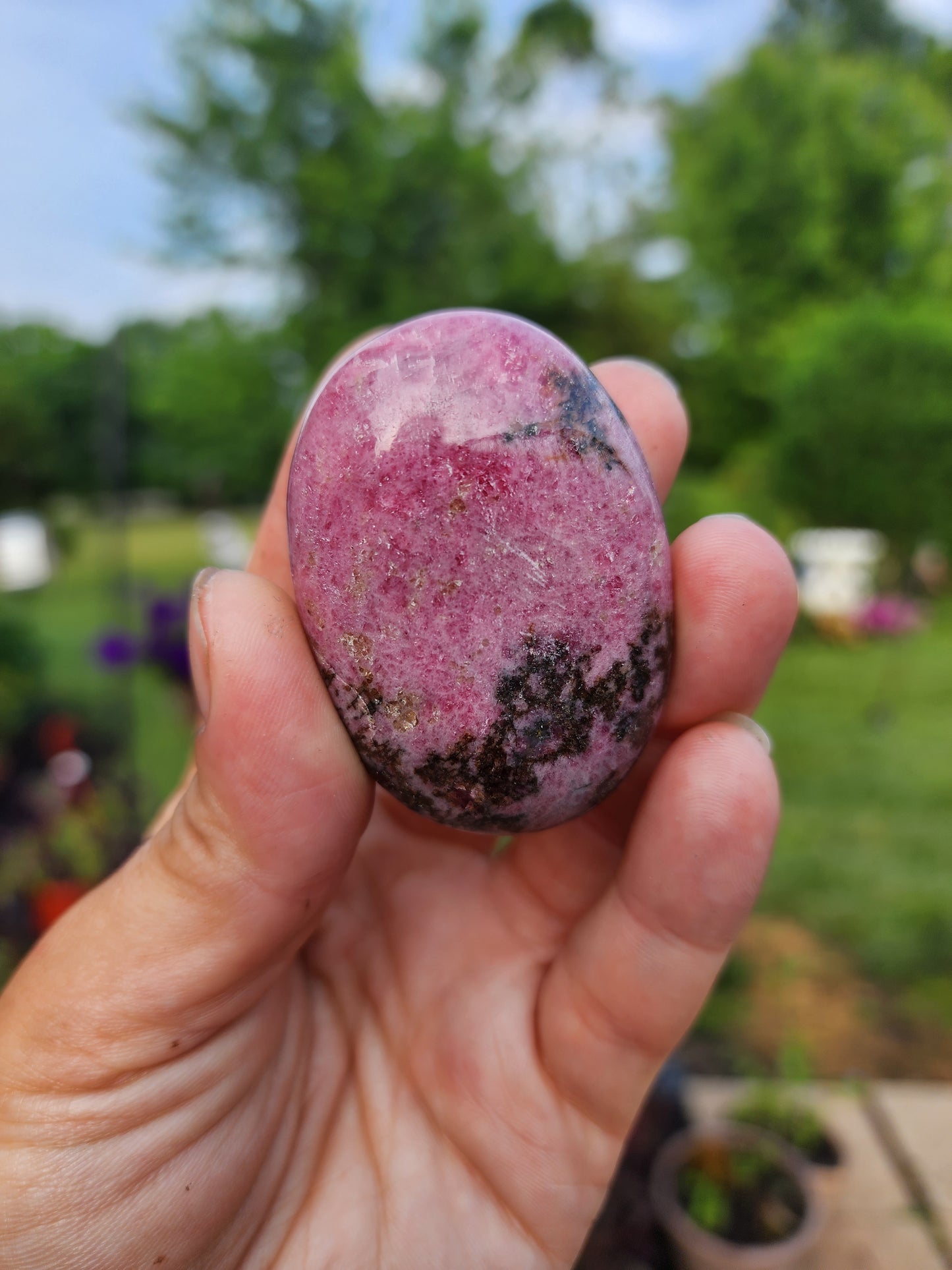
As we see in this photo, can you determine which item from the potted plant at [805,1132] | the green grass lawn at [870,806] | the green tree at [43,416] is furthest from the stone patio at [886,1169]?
the green tree at [43,416]

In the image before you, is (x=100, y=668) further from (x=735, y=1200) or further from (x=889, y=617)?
(x=889, y=617)

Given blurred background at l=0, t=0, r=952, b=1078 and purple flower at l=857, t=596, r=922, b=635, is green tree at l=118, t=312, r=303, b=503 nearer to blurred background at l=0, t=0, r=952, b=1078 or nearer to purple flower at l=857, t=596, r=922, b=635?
blurred background at l=0, t=0, r=952, b=1078

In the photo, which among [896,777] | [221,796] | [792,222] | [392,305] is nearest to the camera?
[221,796]

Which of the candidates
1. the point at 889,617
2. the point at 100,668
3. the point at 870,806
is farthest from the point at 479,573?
the point at 889,617

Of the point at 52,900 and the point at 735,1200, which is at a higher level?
the point at 52,900

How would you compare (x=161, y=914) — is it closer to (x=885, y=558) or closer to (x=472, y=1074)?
(x=472, y=1074)

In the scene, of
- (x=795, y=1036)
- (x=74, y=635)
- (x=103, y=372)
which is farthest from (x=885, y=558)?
(x=74, y=635)
